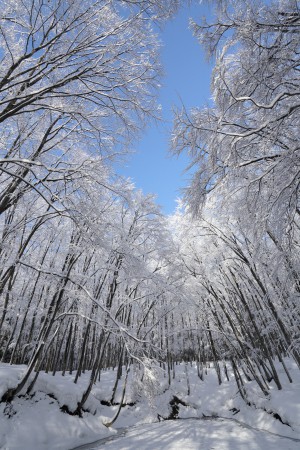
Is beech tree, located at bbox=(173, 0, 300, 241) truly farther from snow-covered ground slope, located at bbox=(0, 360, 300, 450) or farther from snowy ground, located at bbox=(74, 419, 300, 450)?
snowy ground, located at bbox=(74, 419, 300, 450)

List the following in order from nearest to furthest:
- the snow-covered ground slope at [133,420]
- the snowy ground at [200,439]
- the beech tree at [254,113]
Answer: the beech tree at [254,113] < the snowy ground at [200,439] < the snow-covered ground slope at [133,420]

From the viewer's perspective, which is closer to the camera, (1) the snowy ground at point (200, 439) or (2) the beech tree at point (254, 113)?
(2) the beech tree at point (254, 113)

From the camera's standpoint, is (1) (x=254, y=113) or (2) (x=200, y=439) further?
(2) (x=200, y=439)

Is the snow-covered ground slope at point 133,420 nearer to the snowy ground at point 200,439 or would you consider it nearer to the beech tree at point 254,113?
the snowy ground at point 200,439

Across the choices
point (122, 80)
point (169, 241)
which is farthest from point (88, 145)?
point (169, 241)

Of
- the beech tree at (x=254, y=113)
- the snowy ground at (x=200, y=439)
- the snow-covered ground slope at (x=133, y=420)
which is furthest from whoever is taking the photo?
the snow-covered ground slope at (x=133, y=420)

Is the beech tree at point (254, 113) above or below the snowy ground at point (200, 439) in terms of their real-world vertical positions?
above

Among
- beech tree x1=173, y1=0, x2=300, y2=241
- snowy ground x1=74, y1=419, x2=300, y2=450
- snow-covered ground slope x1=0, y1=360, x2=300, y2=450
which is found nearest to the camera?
beech tree x1=173, y1=0, x2=300, y2=241

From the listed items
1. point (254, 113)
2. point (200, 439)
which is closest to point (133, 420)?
point (200, 439)

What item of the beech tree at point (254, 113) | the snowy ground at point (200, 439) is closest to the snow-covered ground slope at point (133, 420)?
the snowy ground at point (200, 439)

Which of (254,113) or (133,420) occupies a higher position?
(254,113)

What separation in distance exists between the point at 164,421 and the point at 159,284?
21.6 feet

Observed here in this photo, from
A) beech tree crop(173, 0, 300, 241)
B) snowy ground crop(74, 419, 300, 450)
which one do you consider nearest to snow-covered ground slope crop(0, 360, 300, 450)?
snowy ground crop(74, 419, 300, 450)

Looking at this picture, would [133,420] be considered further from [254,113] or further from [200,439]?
[254,113]
